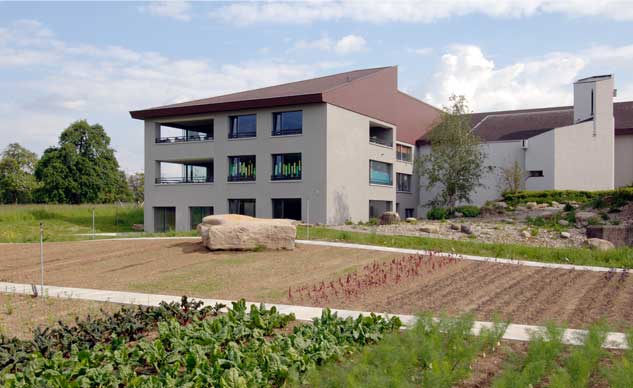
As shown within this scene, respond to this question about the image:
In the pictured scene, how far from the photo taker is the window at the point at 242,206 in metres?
31.4

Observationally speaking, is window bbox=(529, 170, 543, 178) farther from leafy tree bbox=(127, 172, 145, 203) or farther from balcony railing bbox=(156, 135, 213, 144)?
leafy tree bbox=(127, 172, 145, 203)

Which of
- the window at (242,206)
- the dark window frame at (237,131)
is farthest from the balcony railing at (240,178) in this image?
the dark window frame at (237,131)

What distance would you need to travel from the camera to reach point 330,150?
29.5 metres

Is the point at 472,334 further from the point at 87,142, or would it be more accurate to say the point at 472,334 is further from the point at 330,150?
the point at 87,142

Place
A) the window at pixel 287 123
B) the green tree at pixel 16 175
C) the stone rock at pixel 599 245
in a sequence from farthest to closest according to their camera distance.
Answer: the green tree at pixel 16 175
the window at pixel 287 123
the stone rock at pixel 599 245

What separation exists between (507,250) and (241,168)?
1819 centimetres

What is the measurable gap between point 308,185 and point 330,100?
459cm

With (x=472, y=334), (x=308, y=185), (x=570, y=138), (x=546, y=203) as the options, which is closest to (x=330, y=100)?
Answer: (x=308, y=185)

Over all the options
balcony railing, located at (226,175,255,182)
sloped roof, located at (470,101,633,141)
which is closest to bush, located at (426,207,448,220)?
sloped roof, located at (470,101,633,141)

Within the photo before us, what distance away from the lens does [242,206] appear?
31672mm

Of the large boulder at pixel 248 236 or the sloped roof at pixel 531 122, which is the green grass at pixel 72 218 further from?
the sloped roof at pixel 531 122

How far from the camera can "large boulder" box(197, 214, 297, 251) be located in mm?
15836

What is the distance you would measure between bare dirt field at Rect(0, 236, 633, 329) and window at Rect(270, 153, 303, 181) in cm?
1310

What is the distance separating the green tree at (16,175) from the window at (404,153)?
45959mm
